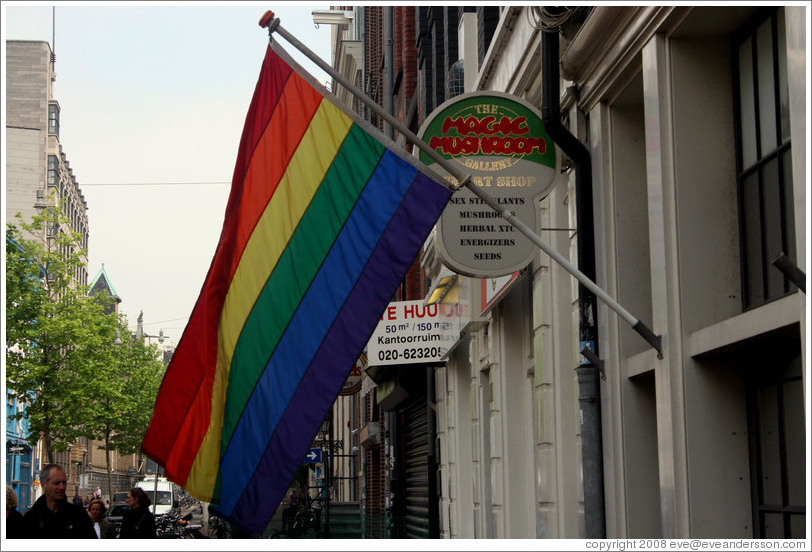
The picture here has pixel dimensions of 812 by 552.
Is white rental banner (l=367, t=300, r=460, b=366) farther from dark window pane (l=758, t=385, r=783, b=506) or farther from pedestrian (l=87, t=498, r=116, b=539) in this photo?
dark window pane (l=758, t=385, r=783, b=506)

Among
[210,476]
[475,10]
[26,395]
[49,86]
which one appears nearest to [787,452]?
[210,476]

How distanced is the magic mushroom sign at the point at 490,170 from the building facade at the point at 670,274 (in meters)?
0.24

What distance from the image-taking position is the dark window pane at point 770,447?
6.39 meters

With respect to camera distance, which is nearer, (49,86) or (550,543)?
(550,543)

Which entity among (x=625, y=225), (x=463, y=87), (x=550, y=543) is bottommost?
(x=550, y=543)

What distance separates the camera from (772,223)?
251 inches

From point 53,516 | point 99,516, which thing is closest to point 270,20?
point 53,516

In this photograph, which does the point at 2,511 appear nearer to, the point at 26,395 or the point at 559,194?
the point at 559,194

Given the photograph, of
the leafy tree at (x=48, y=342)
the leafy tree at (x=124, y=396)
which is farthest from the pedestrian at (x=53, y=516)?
the leafy tree at (x=124, y=396)

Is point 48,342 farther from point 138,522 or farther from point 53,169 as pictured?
point 53,169

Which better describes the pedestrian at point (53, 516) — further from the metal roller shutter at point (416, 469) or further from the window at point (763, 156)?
the metal roller shutter at point (416, 469)

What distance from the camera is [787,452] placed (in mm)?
6242

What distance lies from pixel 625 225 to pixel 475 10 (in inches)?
320

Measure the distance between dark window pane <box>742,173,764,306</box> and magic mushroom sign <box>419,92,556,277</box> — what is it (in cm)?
219
